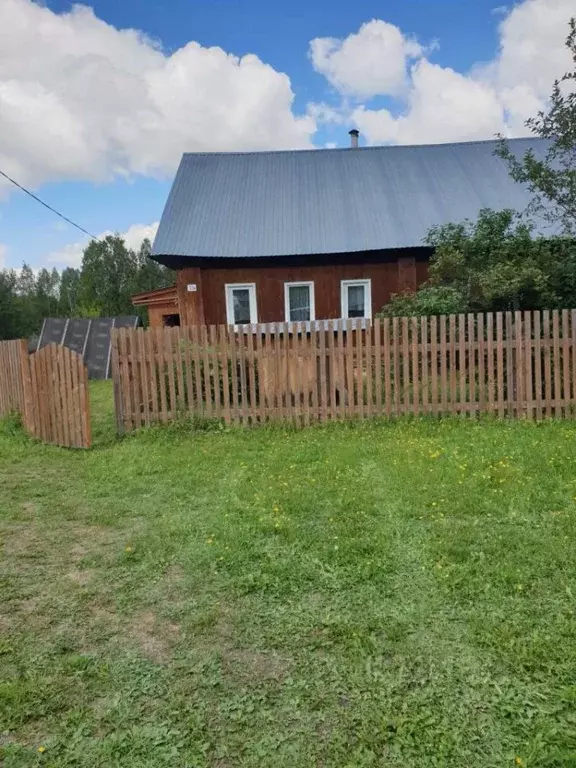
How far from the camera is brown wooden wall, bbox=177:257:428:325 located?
42.9ft

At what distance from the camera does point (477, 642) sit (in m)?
2.74

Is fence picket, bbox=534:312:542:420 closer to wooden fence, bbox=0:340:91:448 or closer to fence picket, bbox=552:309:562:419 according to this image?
fence picket, bbox=552:309:562:419

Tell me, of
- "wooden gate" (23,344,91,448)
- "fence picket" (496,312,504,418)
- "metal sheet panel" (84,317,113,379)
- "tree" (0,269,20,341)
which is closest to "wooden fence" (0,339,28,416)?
"wooden gate" (23,344,91,448)

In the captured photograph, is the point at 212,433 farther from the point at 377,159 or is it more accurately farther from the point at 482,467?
the point at 377,159

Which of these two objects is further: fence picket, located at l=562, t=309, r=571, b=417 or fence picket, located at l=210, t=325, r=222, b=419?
fence picket, located at l=210, t=325, r=222, b=419

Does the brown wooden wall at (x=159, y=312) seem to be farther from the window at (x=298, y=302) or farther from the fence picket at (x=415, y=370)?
the fence picket at (x=415, y=370)

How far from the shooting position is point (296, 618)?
3051 mm

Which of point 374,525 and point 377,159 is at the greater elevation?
point 377,159

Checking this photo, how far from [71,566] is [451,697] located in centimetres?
270

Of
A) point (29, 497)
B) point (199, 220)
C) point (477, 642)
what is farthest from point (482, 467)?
point (199, 220)

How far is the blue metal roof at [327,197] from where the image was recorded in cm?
1291

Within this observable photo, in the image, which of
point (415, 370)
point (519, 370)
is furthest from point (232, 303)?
point (519, 370)

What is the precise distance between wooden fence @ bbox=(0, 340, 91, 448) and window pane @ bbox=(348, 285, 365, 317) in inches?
294

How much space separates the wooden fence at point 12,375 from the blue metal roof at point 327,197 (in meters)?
4.60
